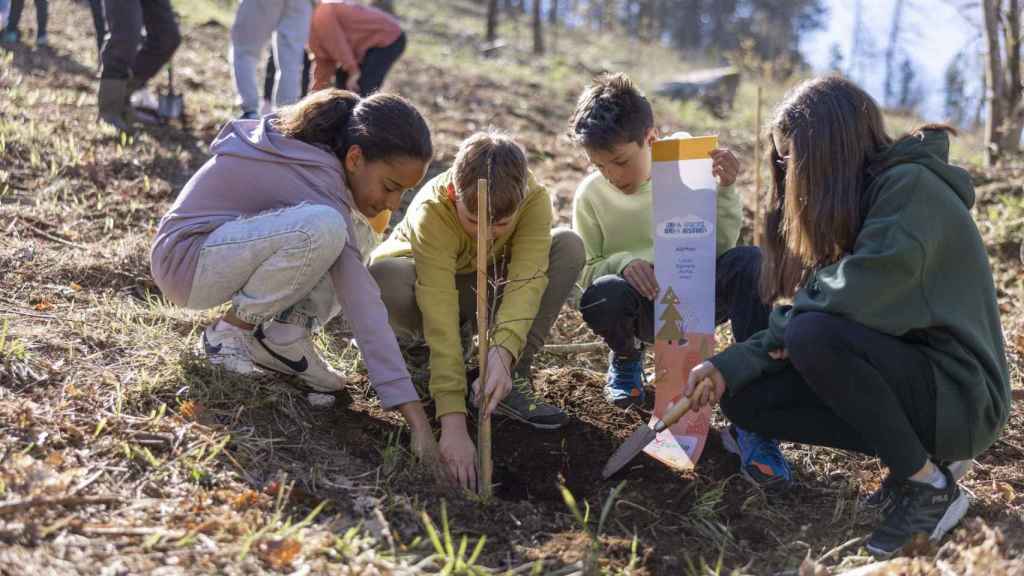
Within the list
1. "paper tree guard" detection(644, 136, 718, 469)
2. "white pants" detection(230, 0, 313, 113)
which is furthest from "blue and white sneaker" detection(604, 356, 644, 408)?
"white pants" detection(230, 0, 313, 113)

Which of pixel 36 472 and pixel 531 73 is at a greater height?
pixel 531 73

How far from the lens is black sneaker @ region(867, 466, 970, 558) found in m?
2.09

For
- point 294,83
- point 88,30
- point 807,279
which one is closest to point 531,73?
point 88,30

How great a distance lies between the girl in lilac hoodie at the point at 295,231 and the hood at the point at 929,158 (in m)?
1.22

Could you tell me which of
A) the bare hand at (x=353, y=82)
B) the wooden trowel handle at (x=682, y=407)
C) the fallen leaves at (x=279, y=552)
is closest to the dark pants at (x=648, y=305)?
the wooden trowel handle at (x=682, y=407)

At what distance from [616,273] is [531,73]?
8884mm

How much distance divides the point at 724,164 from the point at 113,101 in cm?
373

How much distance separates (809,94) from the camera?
84.9 inches

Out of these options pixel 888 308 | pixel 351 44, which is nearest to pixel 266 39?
pixel 351 44

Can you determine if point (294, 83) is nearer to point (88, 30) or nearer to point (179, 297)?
point (179, 297)

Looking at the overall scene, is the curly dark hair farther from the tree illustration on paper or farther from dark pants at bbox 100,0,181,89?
dark pants at bbox 100,0,181,89

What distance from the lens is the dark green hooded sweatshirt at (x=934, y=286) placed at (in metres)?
2.00

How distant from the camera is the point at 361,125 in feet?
8.21

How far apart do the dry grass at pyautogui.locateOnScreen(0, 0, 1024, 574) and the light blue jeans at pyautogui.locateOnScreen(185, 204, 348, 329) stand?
0.77 feet
